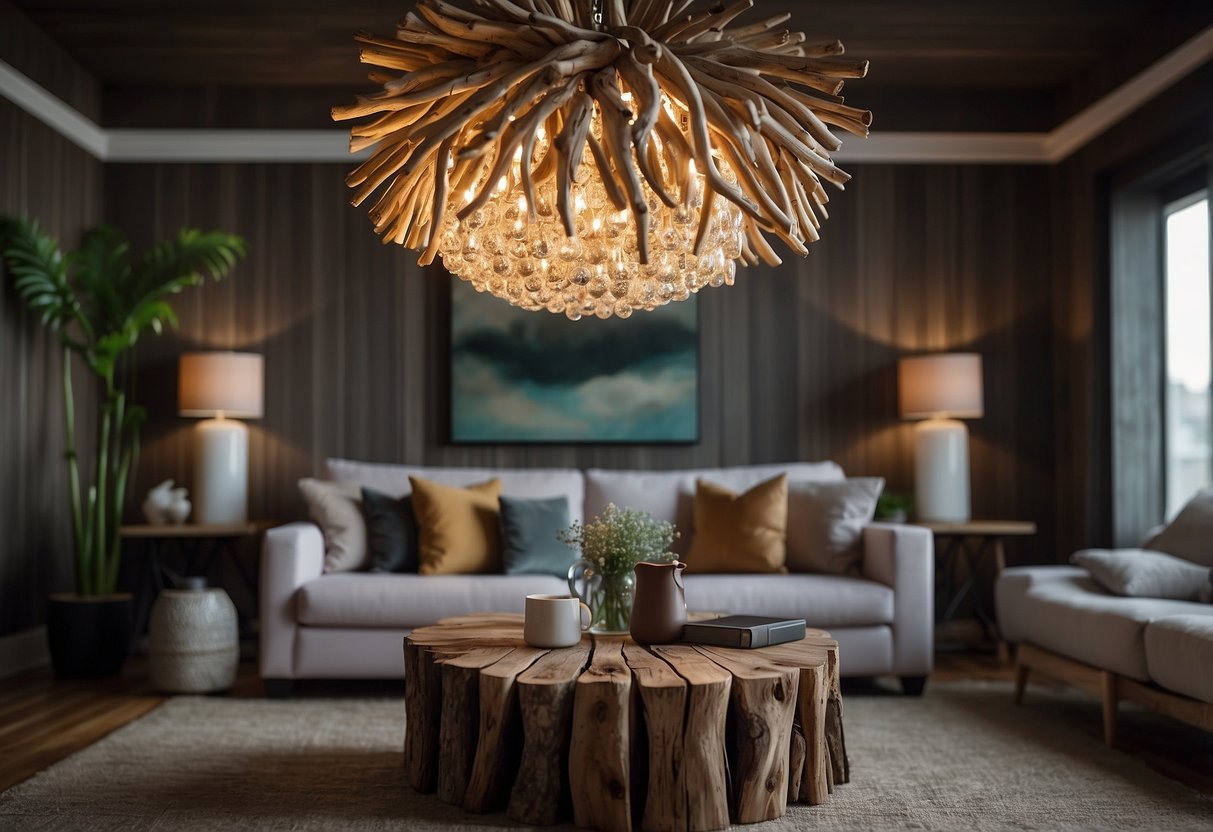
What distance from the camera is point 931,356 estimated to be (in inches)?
204

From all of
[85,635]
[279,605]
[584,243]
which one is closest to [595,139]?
[584,243]

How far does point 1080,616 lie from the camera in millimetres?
3615

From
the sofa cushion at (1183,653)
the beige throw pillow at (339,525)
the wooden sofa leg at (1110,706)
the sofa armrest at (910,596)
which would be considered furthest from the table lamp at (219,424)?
the sofa cushion at (1183,653)

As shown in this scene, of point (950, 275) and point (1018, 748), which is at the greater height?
point (950, 275)

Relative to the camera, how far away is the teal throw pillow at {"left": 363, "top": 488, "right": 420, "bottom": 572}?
14.9 feet

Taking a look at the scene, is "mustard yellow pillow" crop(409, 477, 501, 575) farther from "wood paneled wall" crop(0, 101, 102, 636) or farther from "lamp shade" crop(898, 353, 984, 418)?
"lamp shade" crop(898, 353, 984, 418)

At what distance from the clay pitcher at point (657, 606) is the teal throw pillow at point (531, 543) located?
5.13 ft

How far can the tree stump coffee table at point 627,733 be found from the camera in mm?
2447

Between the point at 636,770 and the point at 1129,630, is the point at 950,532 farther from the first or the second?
the point at 636,770

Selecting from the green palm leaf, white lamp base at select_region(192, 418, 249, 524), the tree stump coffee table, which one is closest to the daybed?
the tree stump coffee table

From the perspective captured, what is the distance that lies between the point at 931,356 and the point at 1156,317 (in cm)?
104

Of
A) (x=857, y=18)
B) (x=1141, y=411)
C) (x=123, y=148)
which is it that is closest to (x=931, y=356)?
(x=1141, y=411)

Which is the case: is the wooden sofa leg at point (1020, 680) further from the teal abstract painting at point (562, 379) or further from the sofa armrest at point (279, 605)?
the sofa armrest at point (279, 605)

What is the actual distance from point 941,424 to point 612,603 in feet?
9.03
